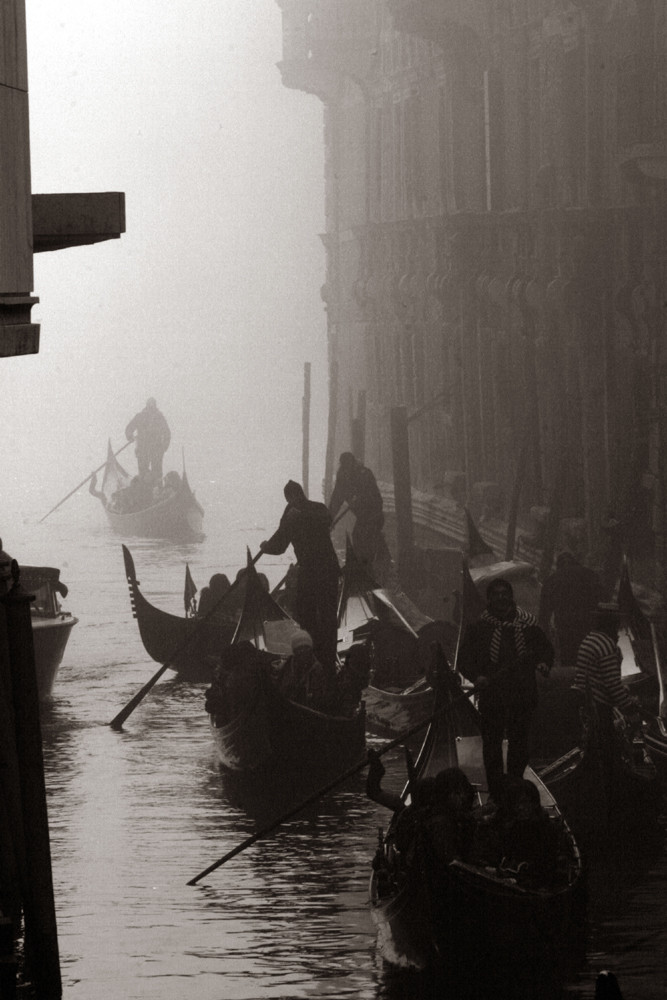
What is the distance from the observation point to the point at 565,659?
43.9ft

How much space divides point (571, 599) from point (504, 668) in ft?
10.5

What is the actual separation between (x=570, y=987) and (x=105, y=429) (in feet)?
178

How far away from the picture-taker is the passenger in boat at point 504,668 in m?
9.95

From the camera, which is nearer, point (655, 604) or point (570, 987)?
point (570, 987)

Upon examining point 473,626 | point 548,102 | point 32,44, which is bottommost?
point 473,626

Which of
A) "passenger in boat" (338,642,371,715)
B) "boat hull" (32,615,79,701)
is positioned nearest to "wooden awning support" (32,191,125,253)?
"passenger in boat" (338,642,371,715)

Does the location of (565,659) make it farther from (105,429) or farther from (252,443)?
(105,429)

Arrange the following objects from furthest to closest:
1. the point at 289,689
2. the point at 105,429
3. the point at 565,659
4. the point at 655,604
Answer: the point at 105,429 → the point at 655,604 → the point at 565,659 → the point at 289,689

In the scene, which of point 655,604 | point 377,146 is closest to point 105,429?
point 377,146

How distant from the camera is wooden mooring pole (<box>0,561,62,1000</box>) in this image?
6.09 m

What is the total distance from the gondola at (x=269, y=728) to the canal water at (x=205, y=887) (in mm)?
227

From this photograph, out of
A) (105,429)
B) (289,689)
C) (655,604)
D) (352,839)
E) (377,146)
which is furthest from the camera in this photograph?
(105,429)

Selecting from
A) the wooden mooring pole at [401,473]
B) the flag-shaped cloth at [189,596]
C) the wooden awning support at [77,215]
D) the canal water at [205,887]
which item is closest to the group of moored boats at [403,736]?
the canal water at [205,887]

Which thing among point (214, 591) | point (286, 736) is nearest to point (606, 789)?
point (286, 736)
